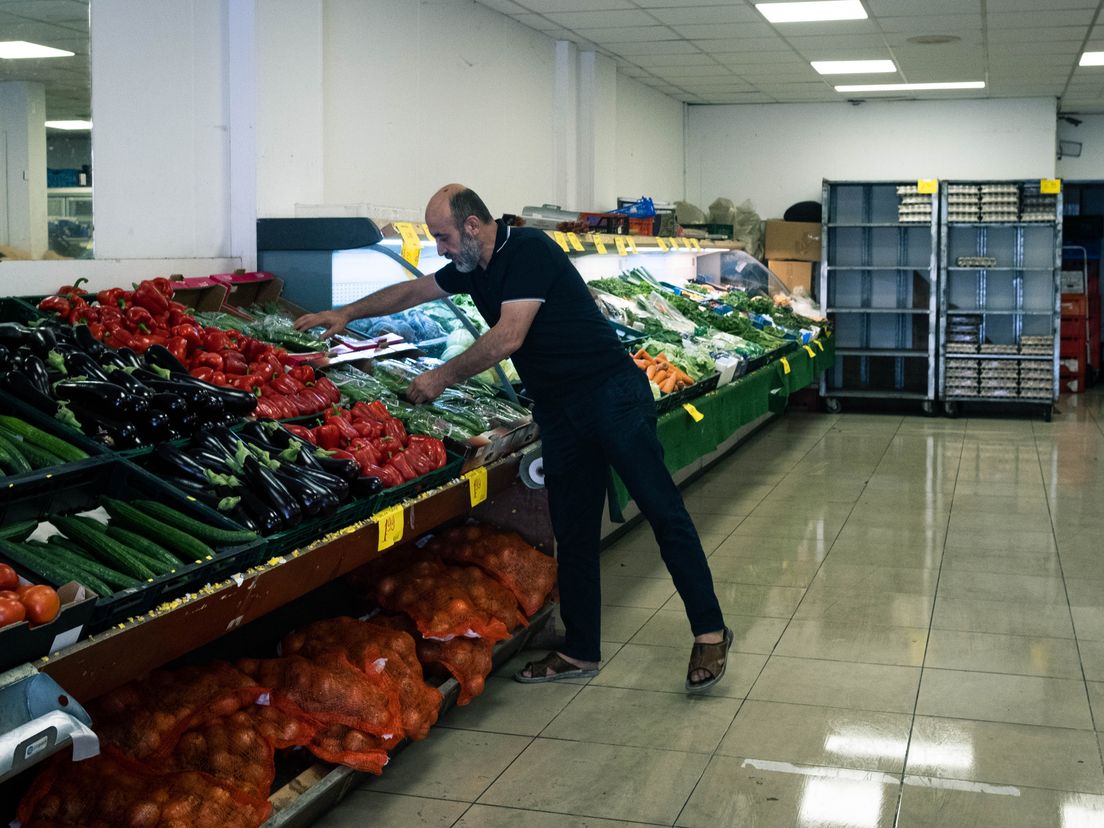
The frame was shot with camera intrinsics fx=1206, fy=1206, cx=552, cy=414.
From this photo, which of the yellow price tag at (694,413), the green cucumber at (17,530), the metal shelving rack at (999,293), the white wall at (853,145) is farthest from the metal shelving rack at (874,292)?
the green cucumber at (17,530)

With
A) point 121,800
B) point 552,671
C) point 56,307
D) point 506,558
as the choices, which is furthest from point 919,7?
point 121,800

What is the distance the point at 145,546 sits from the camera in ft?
9.00

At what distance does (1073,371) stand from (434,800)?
1241cm

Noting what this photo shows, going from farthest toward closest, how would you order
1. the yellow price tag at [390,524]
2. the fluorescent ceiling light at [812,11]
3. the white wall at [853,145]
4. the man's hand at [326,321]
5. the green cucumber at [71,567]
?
the white wall at [853,145], the fluorescent ceiling light at [812,11], the man's hand at [326,321], the yellow price tag at [390,524], the green cucumber at [71,567]

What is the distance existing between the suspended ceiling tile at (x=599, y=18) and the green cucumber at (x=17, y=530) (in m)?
6.67

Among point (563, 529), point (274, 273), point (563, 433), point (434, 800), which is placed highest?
point (274, 273)

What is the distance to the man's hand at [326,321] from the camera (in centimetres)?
462

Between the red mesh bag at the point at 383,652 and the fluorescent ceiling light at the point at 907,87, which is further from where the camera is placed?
the fluorescent ceiling light at the point at 907,87

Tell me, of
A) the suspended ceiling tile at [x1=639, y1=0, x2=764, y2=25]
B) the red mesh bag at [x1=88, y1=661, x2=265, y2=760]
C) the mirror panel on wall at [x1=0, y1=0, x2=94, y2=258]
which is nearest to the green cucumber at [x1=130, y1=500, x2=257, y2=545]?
the red mesh bag at [x1=88, y1=661, x2=265, y2=760]

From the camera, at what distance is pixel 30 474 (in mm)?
2809

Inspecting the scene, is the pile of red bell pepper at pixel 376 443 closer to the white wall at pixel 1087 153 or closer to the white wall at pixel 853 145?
the white wall at pixel 853 145

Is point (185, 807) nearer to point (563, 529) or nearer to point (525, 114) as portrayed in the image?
point (563, 529)

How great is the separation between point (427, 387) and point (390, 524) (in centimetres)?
74

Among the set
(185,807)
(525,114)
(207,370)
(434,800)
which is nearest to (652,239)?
(525,114)
